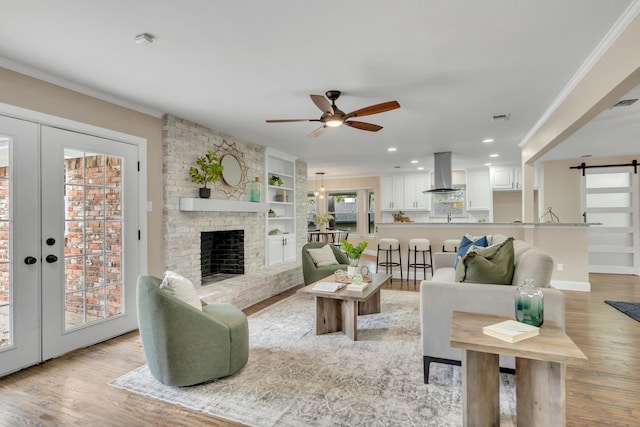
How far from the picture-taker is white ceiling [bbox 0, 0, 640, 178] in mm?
2072

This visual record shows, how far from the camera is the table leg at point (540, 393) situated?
1.55 meters

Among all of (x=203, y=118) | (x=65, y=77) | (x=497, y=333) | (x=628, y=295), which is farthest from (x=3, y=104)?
(x=628, y=295)

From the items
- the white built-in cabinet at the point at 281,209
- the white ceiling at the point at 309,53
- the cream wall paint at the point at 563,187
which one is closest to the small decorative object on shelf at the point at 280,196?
the white built-in cabinet at the point at 281,209

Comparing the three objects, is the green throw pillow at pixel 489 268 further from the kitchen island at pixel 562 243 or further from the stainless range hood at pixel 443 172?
the stainless range hood at pixel 443 172

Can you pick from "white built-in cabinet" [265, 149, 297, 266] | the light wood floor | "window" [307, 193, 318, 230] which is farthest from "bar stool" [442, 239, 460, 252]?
"window" [307, 193, 318, 230]

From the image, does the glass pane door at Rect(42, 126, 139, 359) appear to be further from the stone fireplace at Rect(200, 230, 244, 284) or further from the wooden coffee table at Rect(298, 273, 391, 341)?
the wooden coffee table at Rect(298, 273, 391, 341)

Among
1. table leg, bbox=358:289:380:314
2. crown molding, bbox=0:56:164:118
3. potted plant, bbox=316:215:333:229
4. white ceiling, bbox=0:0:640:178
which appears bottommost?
table leg, bbox=358:289:380:314

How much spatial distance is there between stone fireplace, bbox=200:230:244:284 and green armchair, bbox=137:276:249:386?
9.63ft

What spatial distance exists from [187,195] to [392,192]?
21.7 ft

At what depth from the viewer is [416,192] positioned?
31.0ft

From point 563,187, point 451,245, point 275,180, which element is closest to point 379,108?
point 275,180

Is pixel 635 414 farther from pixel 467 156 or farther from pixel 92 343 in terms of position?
pixel 467 156

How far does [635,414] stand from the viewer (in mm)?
2102

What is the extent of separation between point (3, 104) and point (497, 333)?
12.4 feet
